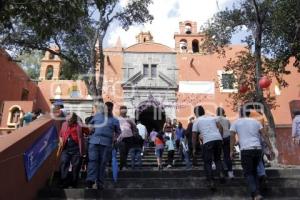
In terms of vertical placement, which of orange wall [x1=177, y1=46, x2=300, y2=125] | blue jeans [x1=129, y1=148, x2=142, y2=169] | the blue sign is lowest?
blue jeans [x1=129, y1=148, x2=142, y2=169]

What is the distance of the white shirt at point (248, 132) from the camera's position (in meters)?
6.44

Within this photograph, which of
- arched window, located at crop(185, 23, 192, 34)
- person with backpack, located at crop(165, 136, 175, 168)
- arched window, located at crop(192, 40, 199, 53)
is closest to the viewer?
person with backpack, located at crop(165, 136, 175, 168)

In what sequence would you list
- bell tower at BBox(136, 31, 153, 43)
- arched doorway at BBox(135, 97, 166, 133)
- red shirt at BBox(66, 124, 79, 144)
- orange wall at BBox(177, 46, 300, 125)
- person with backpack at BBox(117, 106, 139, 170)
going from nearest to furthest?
1. red shirt at BBox(66, 124, 79, 144)
2. person with backpack at BBox(117, 106, 139, 170)
3. orange wall at BBox(177, 46, 300, 125)
4. arched doorway at BBox(135, 97, 166, 133)
5. bell tower at BBox(136, 31, 153, 43)

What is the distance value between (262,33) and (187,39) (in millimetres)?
11893

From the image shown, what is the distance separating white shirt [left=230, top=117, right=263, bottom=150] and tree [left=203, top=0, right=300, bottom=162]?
22.4ft

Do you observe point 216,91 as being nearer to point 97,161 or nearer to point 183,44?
point 183,44

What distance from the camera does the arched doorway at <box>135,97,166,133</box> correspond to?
78.2ft

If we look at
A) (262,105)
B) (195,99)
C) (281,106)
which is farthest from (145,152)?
(281,106)

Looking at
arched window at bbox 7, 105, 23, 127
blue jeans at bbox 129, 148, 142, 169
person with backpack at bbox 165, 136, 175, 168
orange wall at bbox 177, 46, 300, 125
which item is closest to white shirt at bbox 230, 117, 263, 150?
blue jeans at bbox 129, 148, 142, 169

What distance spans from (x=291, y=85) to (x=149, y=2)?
10.7 m

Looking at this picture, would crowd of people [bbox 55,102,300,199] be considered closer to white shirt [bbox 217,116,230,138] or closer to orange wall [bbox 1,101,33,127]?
white shirt [bbox 217,116,230,138]

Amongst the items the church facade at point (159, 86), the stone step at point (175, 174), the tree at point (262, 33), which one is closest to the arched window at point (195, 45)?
the church facade at point (159, 86)

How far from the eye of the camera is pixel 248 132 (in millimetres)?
6539

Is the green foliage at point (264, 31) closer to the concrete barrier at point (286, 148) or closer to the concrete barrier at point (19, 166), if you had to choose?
the concrete barrier at point (286, 148)
